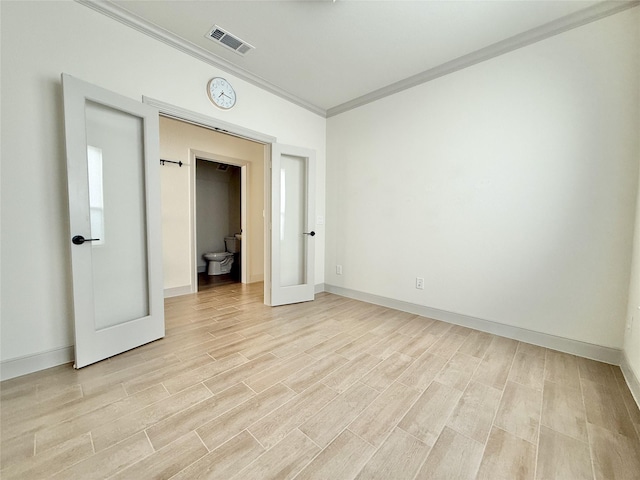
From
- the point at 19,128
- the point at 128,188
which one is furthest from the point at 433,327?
the point at 19,128

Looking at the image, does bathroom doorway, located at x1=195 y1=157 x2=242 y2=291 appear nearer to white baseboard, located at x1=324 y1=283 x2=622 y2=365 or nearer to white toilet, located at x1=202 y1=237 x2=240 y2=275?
white toilet, located at x1=202 y1=237 x2=240 y2=275

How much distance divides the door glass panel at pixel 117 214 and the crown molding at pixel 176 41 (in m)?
0.75

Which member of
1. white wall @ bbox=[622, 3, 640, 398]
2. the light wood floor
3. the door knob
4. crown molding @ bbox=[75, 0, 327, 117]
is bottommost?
the light wood floor

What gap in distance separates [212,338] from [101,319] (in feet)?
2.81

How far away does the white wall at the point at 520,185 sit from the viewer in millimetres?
1899

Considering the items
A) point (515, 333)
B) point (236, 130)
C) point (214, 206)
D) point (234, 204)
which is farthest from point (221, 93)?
point (515, 333)

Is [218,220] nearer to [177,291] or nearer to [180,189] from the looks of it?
[180,189]

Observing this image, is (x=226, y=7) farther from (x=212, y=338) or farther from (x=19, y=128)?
(x=212, y=338)

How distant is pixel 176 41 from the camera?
229 centimetres

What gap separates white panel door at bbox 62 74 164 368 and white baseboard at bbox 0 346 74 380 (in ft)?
0.69

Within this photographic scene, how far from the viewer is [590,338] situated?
201 cm

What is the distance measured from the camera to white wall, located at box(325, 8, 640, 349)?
1.90 m

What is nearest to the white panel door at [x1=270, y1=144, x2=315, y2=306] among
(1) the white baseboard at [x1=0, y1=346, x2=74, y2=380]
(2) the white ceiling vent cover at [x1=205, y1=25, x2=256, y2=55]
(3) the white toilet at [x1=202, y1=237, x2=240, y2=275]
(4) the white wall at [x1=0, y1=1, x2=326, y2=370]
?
(2) the white ceiling vent cover at [x1=205, y1=25, x2=256, y2=55]

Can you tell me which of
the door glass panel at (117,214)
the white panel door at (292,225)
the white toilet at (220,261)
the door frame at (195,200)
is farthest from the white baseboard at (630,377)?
the white toilet at (220,261)
